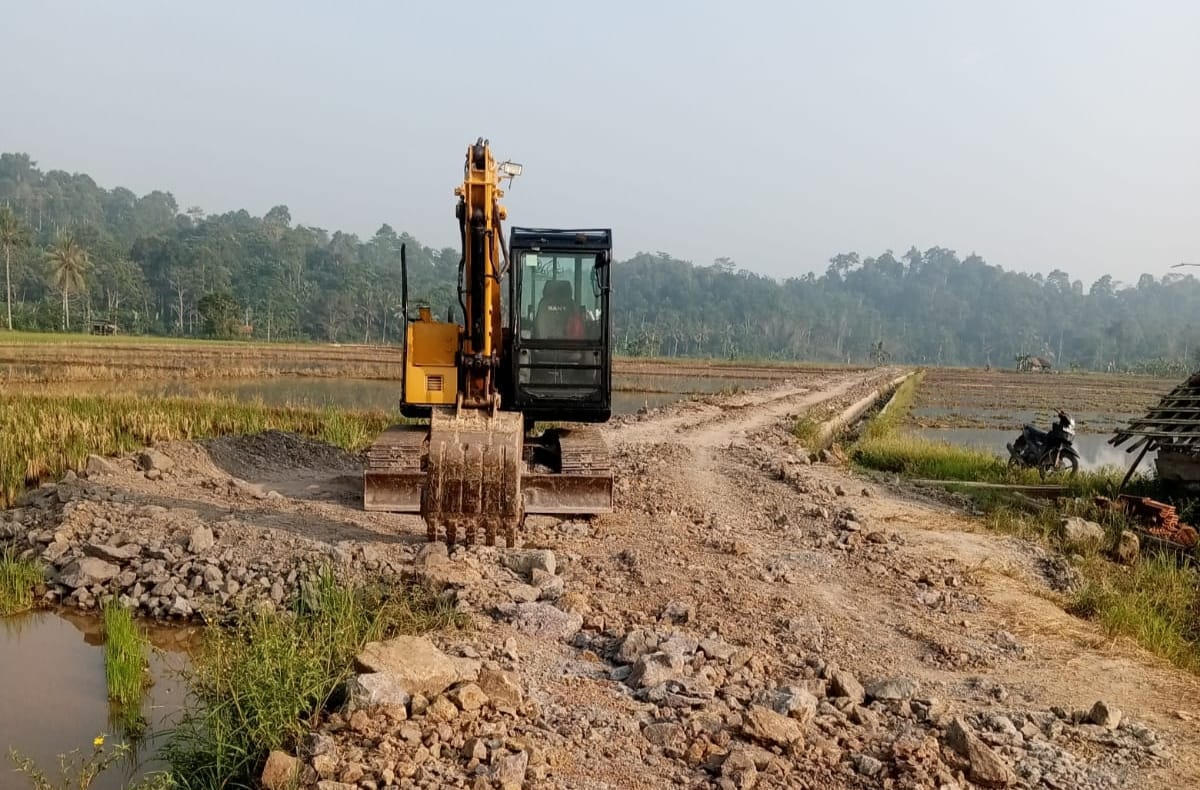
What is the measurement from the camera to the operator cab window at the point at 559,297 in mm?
9656

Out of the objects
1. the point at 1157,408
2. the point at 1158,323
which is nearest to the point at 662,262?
the point at 1158,323

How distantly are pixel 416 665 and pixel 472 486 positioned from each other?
312 centimetres

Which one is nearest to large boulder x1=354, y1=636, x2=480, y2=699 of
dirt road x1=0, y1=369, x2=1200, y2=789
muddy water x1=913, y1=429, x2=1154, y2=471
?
dirt road x1=0, y1=369, x2=1200, y2=789

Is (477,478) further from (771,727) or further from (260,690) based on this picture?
(771,727)

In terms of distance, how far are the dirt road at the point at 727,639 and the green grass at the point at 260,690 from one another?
1.02 ft

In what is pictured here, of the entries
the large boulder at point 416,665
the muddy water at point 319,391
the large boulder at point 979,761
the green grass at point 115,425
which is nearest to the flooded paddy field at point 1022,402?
the muddy water at point 319,391

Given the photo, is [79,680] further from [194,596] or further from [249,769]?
[249,769]

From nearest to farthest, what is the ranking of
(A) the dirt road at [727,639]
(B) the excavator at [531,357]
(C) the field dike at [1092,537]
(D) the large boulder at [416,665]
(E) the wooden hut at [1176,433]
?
(A) the dirt road at [727,639], (D) the large boulder at [416,665], (C) the field dike at [1092,537], (B) the excavator at [531,357], (E) the wooden hut at [1176,433]

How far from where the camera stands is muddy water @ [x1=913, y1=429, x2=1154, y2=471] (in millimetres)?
22203

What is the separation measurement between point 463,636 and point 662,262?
569 ft

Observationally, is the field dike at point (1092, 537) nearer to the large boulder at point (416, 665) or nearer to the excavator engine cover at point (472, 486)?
the excavator engine cover at point (472, 486)

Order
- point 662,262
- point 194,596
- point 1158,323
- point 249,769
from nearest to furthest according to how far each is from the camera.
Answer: point 249,769, point 194,596, point 1158,323, point 662,262

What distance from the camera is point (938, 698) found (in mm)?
5230

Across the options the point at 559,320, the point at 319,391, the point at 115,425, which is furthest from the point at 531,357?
the point at 319,391
